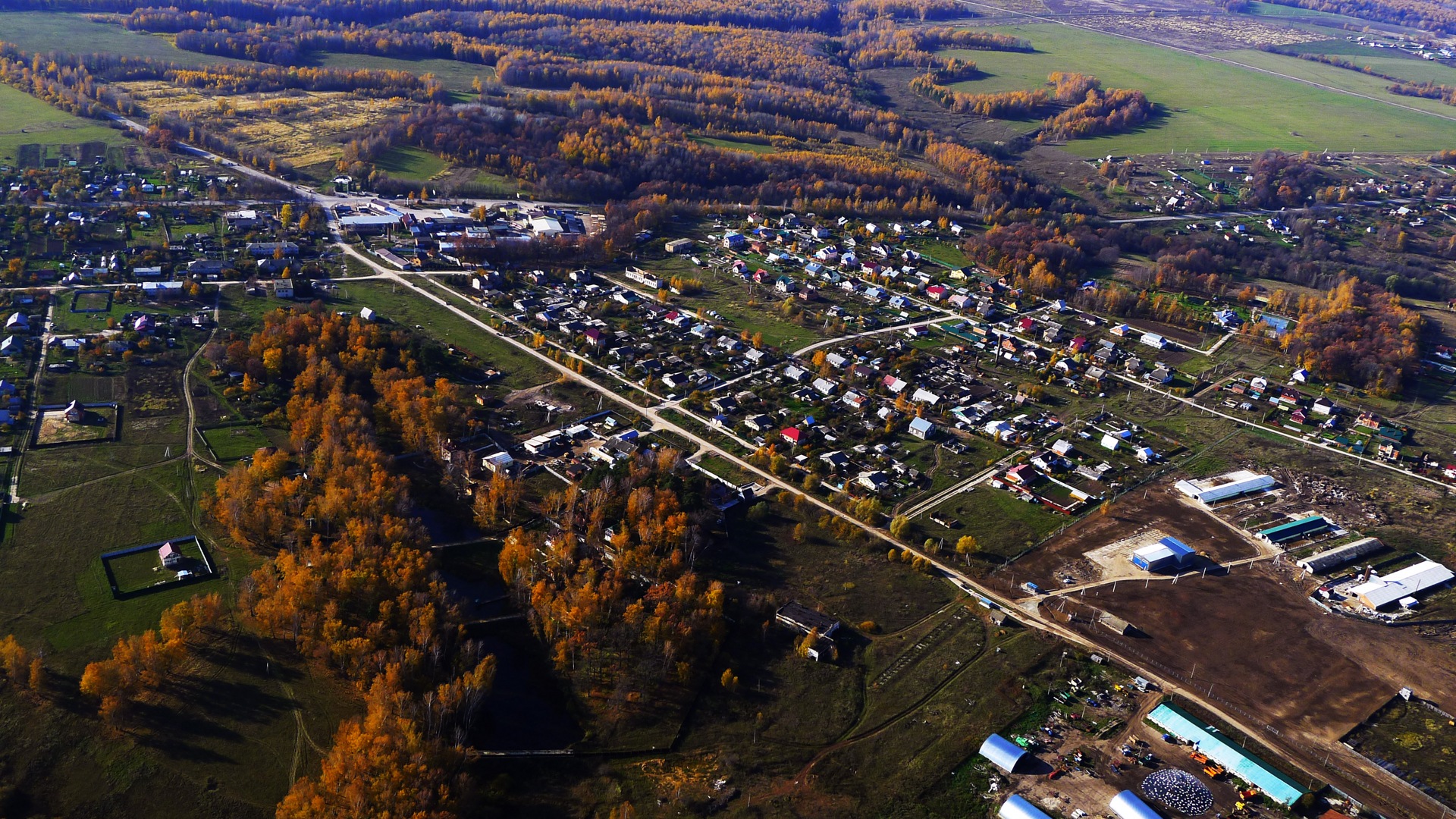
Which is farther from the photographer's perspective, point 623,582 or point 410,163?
point 410,163

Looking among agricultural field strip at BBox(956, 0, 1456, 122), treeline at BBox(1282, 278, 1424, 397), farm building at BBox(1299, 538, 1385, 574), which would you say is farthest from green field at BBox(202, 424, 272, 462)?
agricultural field strip at BBox(956, 0, 1456, 122)

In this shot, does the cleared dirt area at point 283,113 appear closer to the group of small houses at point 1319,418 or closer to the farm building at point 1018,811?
the group of small houses at point 1319,418

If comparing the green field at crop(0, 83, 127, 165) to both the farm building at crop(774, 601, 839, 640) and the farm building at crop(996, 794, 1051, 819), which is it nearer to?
the farm building at crop(774, 601, 839, 640)

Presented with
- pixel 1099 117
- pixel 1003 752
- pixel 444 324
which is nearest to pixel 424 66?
pixel 444 324

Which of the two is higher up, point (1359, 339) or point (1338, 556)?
point (1359, 339)

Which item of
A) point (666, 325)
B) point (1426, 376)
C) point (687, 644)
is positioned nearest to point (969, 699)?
point (687, 644)

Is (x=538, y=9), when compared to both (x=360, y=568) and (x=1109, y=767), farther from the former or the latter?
(x=1109, y=767)
